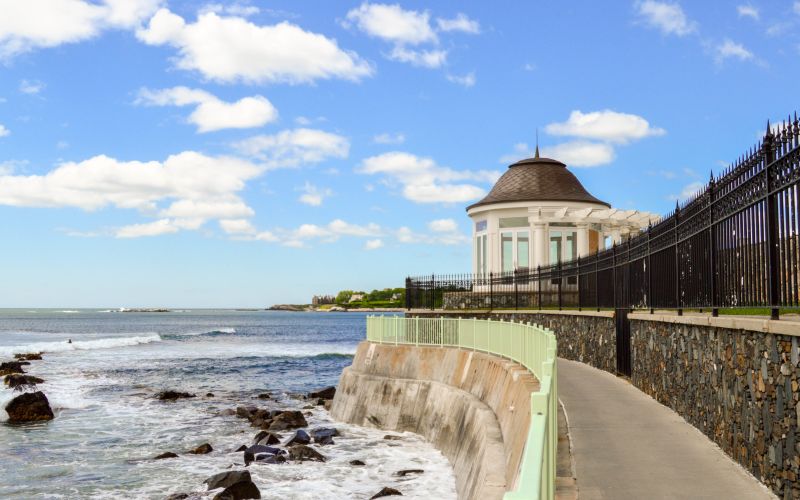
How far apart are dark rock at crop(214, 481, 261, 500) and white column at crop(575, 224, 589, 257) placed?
22807 mm

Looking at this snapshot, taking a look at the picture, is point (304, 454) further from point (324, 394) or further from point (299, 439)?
point (324, 394)

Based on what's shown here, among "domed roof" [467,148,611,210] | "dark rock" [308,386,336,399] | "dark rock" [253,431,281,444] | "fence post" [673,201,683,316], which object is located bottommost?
"dark rock" [308,386,336,399]

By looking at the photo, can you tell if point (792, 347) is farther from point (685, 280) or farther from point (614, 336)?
point (614, 336)

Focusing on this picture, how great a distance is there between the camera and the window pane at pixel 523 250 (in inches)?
1356

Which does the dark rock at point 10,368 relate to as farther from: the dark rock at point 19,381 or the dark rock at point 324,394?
the dark rock at point 324,394

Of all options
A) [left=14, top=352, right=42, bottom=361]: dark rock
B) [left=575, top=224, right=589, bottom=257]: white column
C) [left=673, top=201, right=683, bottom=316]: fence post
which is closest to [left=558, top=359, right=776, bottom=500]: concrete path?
[left=673, top=201, right=683, bottom=316]: fence post

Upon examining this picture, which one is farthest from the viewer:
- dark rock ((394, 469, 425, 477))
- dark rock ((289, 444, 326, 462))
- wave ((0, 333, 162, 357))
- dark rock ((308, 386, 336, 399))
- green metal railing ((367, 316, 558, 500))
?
wave ((0, 333, 162, 357))

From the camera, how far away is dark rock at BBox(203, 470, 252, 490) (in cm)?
1487

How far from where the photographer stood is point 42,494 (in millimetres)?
16125

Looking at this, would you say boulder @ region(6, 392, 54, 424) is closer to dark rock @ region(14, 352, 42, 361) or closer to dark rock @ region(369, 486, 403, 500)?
dark rock @ region(369, 486, 403, 500)

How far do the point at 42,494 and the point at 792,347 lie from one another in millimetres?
15283

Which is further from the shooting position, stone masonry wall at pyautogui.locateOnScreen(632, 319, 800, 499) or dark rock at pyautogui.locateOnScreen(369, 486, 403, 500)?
dark rock at pyautogui.locateOnScreen(369, 486, 403, 500)

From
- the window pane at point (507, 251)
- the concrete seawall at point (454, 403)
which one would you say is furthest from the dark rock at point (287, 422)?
the window pane at point (507, 251)

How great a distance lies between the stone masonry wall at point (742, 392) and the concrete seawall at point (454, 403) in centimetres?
227
